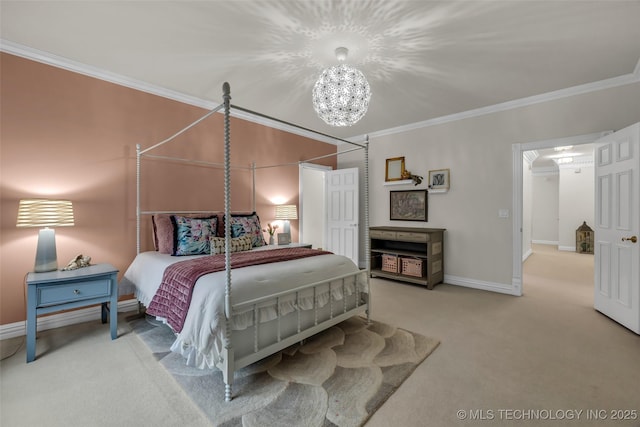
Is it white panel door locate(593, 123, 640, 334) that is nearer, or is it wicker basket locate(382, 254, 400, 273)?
white panel door locate(593, 123, 640, 334)

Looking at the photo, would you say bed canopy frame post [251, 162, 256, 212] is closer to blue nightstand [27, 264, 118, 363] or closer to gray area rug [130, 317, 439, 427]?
blue nightstand [27, 264, 118, 363]

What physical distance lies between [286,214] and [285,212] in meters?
0.04

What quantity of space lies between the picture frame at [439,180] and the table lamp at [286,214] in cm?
238

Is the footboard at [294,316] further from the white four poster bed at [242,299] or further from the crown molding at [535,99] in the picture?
the crown molding at [535,99]

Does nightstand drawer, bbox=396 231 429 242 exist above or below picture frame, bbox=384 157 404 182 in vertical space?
below

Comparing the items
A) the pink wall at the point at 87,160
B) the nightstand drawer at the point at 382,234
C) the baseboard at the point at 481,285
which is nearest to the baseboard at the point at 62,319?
the pink wall at the point at 87,160

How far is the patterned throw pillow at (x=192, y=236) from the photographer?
3014 mm

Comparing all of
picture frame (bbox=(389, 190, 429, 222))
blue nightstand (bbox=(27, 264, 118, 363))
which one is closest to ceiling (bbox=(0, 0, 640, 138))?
picture frame (bbox=(389, 190, 429, 222))

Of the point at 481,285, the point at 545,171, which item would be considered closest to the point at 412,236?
the point at 481,285

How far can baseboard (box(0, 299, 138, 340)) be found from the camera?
262 cm

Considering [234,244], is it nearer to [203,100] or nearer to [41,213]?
[41,213]

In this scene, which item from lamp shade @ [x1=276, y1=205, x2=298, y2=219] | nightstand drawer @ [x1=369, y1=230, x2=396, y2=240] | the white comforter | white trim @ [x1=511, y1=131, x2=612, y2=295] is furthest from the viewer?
nightstand drawer @ [x1=369, y1=230, x2=396, y2=240]

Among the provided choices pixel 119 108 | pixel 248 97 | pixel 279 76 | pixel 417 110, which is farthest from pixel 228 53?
pixel 417 110

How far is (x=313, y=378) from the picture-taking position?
200 centimetres
